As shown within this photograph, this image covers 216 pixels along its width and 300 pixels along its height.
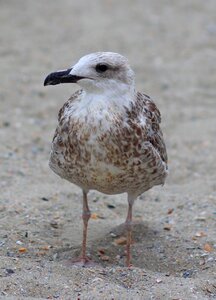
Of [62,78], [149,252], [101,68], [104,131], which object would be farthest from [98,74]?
[149,252]

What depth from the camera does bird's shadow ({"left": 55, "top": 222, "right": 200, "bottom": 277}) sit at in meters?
5.87

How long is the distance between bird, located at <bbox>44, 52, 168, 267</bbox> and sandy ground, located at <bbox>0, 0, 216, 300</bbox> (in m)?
0.63

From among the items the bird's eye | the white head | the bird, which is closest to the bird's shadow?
the bird

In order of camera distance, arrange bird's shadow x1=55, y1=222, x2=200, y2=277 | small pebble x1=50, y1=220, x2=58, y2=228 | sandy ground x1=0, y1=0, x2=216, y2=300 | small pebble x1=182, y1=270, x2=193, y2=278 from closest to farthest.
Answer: sandy ground x1=0, y1=0, x2=216, y2=300, small pebble x1=182, y1=270, x2=193, y2=278, bird's shadow x1=55, y1=222, x2=200, y2=277, small pebble x1=50, y1=220, x2=58, y2=228

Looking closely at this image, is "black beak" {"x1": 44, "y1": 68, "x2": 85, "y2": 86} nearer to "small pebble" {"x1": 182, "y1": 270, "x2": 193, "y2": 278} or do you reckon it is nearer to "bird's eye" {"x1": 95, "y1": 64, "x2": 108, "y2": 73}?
"bird's eye" {"x1": 95, "y1": 64, "x2": 108, "y2": 73}

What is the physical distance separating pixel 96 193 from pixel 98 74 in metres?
2.04

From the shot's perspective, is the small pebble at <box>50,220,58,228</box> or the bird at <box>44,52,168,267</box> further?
the small pebble at <box>50,220,58,228</box>

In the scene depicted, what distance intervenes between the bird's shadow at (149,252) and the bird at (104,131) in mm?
629

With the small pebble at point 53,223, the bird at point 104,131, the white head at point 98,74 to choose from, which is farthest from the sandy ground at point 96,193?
the white head at point 98,74

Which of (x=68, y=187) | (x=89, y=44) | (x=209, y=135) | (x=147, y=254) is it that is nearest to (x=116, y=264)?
(x=147, y=254)

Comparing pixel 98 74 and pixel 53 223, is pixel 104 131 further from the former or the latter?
pixel 53 223

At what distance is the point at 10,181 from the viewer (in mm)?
7129

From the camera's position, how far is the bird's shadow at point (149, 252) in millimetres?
5875

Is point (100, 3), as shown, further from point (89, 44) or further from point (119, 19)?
point (89, 44)
